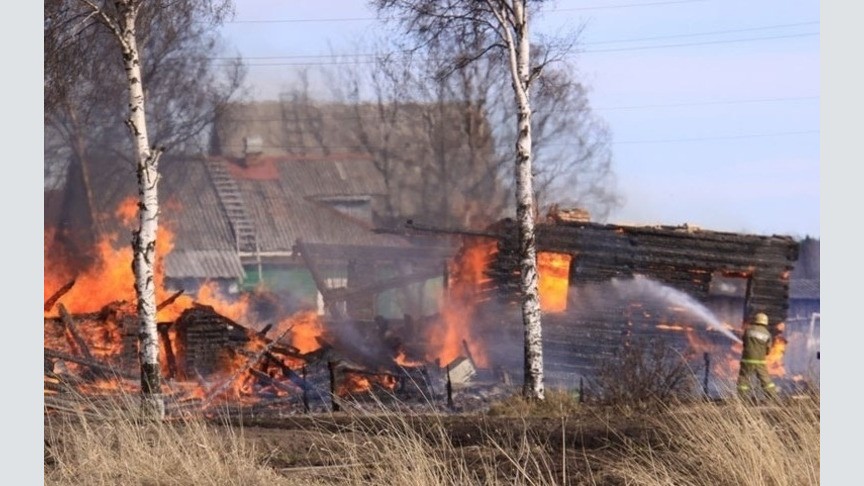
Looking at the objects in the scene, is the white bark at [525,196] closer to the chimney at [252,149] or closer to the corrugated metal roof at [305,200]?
the corrugated metal roof at [305,200]

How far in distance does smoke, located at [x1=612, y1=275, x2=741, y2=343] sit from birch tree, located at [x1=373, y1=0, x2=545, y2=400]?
6830 millimetres

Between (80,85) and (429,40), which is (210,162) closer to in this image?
(80,85)

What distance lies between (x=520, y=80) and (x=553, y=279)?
7746 millimetres

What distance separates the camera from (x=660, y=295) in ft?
84.8

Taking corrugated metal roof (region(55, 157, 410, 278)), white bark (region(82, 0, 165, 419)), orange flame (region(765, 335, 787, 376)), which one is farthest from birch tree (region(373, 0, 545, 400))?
corrugated metal roof (region(55, 157, 410, 278))

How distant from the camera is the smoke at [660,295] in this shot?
25719mm

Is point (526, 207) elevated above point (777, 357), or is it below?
above

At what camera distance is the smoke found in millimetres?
25719

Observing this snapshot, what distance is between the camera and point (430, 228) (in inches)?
1085

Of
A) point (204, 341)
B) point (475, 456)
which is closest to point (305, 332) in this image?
point (204, 341)

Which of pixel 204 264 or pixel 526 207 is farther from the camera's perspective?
pixel 204 264

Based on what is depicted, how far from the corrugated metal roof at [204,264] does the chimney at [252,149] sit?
2.56 m

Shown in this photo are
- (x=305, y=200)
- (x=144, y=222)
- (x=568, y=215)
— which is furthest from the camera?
(x=305, y=200)

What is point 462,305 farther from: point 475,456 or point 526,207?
point 475,456
